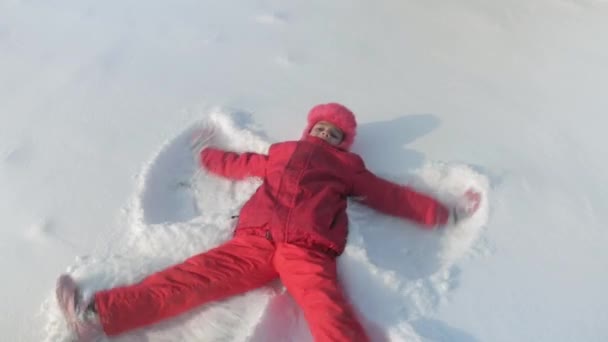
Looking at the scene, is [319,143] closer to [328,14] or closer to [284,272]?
[284,272]

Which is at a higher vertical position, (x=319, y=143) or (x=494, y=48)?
(x=494, y=48)

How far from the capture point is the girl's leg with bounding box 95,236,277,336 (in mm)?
1482

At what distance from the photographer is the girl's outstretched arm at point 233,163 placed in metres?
1.92

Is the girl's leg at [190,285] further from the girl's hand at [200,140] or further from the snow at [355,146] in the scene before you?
the girl's hand at [200,140]

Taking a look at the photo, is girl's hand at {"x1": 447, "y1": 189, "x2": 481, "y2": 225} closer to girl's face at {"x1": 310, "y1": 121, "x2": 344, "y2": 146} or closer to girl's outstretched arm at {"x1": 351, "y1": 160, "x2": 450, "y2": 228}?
girl's outstretched arm at {"x1": 351, "y1": 160, "x2": 450, "y2": 228}

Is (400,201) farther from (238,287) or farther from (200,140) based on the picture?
(200,140)

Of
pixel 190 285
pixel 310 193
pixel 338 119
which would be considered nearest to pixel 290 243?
pixel 310 193

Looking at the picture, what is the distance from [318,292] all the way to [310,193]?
349 mm

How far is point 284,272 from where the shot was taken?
160 cm

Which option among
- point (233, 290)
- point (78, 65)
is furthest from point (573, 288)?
point (78, 65)

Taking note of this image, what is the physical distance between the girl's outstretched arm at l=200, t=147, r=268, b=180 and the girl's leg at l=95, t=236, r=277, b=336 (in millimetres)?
317

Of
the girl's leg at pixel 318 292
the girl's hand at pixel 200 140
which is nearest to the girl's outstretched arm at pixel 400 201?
the girl's leg at pixel 318 292

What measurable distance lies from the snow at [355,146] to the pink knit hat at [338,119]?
9cm

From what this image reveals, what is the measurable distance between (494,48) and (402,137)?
833 mm
